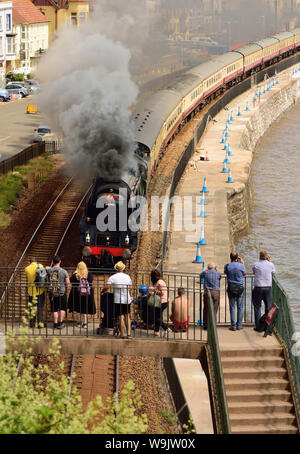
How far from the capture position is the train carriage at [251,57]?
233ft

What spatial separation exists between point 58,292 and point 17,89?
2160 inches

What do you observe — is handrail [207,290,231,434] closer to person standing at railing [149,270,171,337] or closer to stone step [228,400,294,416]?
stone step [228,400,294,416]

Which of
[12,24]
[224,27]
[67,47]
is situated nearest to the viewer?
[67,47]

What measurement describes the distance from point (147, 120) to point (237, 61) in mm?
Result: 36689

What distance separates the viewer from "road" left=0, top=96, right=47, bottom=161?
4388cm

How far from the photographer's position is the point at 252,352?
13258mm

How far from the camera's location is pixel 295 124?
65938 millimetres

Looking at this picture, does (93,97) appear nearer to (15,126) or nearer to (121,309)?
(121,309)

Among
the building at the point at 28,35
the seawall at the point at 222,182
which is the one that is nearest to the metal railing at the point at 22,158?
the seawall at the point at 222,182

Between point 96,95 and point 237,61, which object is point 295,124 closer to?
point 237,61

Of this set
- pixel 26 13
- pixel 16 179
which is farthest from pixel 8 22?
pixel 16 179

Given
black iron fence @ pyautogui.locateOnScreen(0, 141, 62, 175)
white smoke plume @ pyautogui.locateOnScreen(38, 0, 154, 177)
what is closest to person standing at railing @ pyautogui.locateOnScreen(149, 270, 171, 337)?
white smoke plume @ pyautogui.locateOnScreen(38, 0, 154, 177)
